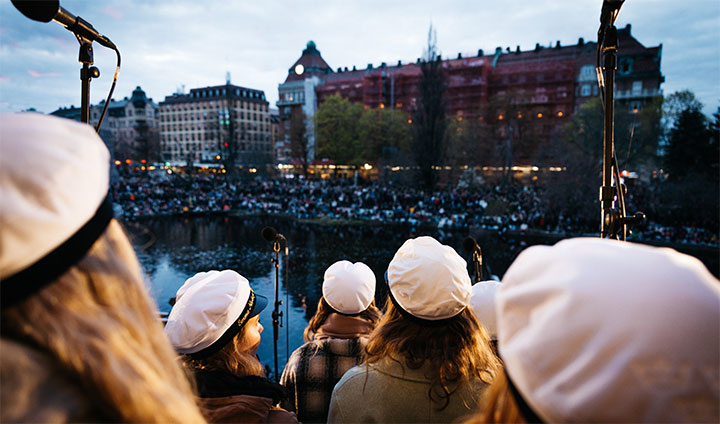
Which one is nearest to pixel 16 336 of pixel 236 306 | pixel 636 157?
pixel 236 306

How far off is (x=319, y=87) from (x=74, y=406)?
205ft

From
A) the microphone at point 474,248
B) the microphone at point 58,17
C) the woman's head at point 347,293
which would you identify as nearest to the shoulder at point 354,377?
the woman's head at point 347,293

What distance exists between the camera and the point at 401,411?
1.53m

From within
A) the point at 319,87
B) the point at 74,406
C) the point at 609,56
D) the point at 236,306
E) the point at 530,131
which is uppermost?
the point at 319,87

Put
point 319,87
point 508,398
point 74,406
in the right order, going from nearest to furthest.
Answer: point 74,406 < point 508,398 < point 319,87

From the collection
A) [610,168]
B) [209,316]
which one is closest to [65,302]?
[209,316]

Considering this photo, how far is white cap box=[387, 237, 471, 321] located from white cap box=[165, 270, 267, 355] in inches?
26.9

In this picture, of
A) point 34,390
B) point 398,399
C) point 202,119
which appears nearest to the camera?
point 34,390

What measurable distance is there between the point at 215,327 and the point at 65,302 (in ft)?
3.35

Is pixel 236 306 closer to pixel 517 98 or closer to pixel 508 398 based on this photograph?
pixel 508 398

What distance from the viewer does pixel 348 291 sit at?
2.59 m

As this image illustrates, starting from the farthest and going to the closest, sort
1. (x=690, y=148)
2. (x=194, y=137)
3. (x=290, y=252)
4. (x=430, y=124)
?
(x=194, y=137), (x=430, y=124), (x=690, y=148), (x=290, y=252)

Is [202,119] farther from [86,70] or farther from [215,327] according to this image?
[215,327]

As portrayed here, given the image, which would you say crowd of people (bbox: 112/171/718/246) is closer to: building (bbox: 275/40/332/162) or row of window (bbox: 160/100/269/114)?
building (bbox: 275/40/332/162)
